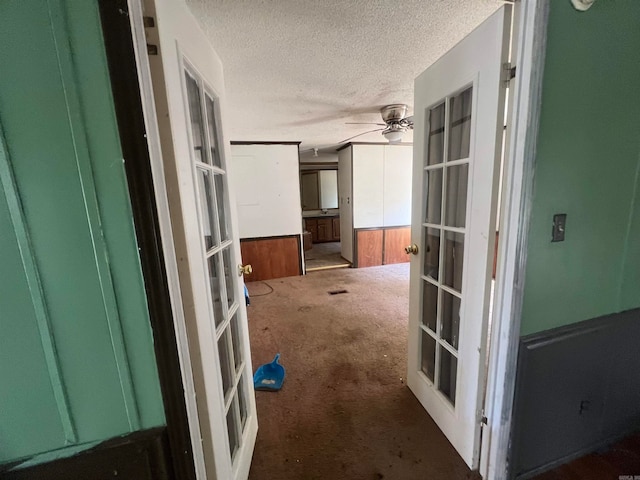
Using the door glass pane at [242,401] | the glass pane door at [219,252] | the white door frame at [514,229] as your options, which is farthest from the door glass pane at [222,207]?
the white door frame at [514,229]

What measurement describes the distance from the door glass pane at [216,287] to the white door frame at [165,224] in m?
0.24

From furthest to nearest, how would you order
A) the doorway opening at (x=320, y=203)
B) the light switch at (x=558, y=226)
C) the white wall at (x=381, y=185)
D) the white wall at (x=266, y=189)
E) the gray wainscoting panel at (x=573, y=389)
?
1. the doorway opening at (x=320, y=203)
2. the white wall at (x=381, y=185)
3. the white wall at (x=266, y=189)
4. the gray wainscoting panel at (x=573, y=389)
5. the light switch at (x=558, y=226)

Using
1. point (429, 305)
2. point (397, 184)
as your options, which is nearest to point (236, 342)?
point (429, 305)

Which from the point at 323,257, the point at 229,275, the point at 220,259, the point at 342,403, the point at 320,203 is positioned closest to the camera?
the point at 220,259

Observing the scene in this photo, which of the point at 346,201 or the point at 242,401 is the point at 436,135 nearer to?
the point at 242,401

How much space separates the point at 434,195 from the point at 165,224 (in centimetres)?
129

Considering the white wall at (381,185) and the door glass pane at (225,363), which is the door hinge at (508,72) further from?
the white wall at (381,185)

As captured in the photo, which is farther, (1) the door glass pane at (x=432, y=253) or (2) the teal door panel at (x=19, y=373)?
(1) the door glass pane at (x=432, y=253)

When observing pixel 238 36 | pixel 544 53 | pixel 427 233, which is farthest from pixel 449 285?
pixel 238 36

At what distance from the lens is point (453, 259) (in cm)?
133

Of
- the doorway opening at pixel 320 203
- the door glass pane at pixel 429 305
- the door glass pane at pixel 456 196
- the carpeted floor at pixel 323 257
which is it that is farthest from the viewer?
the doorway opening at pixel 320 203

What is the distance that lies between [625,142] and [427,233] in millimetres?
827

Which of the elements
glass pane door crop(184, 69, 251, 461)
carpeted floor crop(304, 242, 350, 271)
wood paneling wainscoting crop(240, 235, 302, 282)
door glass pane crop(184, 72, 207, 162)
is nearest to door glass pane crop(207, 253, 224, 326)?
glass pane door crop(184, 69, 251, 461)

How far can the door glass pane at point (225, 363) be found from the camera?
1.07 meters
